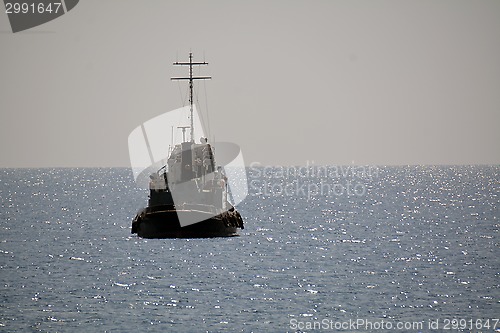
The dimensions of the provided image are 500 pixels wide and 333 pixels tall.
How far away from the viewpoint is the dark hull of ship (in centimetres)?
8494

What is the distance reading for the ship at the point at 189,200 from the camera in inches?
3371

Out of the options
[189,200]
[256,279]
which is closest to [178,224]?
[189,200]

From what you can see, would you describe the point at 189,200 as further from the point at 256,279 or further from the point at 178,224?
the point at 256,279

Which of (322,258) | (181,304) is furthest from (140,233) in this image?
(181,304)

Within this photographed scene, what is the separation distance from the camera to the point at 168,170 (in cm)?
9394

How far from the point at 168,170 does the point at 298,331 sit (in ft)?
→ 148

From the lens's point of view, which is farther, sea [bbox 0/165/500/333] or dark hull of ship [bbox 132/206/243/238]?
dark hull of ship [bbox 132/206/243/238]

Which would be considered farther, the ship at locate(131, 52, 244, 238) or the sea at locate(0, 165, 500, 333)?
the ship at locate(131, 52, 244, 238)

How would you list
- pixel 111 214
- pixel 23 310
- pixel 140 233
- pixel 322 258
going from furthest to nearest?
pixel 111 214 < pixel 140 233 < pixel 322 258 < pixel 23 310

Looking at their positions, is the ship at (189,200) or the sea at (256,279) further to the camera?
the ship at (189,200)

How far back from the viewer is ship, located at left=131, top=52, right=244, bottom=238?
85625 millimetres

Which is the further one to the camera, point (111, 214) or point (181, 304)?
point (111, 214)

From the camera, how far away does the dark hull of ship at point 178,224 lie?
3344 inches

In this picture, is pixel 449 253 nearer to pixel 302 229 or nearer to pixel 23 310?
pixel 302 229
